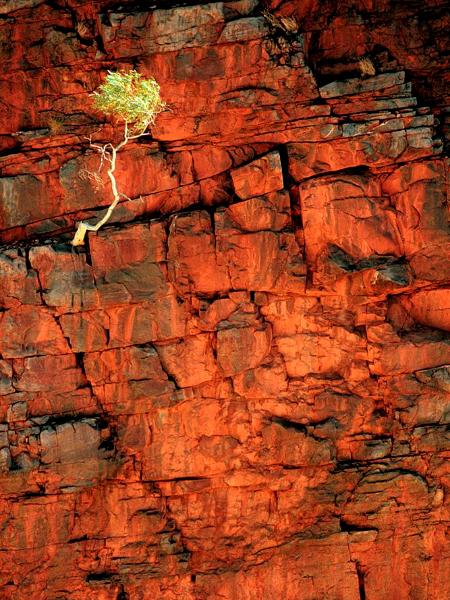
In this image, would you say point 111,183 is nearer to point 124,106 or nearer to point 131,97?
point 124,106

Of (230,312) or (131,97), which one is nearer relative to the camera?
(131,97)

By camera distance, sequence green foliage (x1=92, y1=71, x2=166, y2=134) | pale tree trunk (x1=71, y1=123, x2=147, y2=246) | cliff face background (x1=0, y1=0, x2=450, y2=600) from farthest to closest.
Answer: cliff face background (x1=0, y1=0, x2=450, y2=600)
pale tree trunk (x1=71, y1=123, x2=147, y2=246)
green foliage (x1=92, y1=71, x2=166, y2=134)

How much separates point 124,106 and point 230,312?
432 cm

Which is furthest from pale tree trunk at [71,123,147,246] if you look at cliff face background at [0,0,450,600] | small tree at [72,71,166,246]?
cliff face background at [0,0,450,600]

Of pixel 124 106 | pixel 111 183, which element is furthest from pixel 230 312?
pixel 124 106

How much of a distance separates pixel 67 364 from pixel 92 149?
13.8 feet

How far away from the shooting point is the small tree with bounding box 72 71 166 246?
49.9ft

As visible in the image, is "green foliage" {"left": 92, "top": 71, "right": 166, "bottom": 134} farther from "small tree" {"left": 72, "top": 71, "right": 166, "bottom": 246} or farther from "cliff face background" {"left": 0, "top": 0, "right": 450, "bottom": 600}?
"cliff face background" {"left": 0, "top": 0, "right": 450, "bottom": 600}

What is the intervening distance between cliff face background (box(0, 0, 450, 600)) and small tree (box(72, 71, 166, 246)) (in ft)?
0.98

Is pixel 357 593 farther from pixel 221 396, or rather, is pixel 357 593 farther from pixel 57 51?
pixel 57 51

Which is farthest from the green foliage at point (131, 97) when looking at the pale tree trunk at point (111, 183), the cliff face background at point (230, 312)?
the cliff face background at point (230, 312)

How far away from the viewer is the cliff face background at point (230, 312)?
15.7m

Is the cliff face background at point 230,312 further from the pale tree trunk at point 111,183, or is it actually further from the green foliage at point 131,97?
the green foliage at point 131,97

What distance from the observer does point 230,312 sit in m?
15.9
